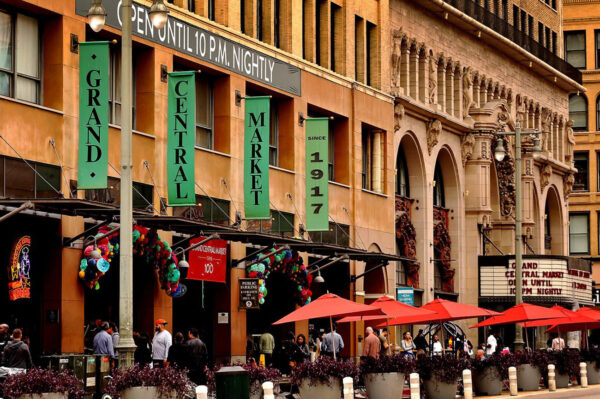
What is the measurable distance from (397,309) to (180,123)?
329 inches

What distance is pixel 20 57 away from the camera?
1305 inches

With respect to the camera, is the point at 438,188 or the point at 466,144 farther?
the point at 466,144

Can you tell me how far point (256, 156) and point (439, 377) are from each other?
877cm

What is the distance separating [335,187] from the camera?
4925 centimetres

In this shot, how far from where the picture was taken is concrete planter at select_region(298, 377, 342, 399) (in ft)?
103

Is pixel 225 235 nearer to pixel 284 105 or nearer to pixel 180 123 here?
pixel 180 123

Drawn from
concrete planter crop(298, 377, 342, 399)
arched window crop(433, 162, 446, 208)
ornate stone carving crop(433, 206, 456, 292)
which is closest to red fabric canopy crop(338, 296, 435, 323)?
concrete planter crop(298, 377, 342, 399)

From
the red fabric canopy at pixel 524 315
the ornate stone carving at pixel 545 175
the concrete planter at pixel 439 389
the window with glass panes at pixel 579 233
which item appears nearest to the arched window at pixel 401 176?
the red fabric canopy at pixel 524 315

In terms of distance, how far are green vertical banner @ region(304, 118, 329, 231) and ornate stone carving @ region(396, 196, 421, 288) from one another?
11509 millimetres

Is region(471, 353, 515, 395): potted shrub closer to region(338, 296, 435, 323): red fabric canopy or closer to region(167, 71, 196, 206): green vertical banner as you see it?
region(338, 296, 435, 323): red fabric canopy

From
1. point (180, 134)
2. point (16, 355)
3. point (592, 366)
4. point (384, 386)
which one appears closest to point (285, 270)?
point (180, 134)

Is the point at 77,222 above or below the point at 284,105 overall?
below

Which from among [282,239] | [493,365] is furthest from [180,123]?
[493,365]

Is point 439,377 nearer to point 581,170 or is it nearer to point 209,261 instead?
point 209,261
